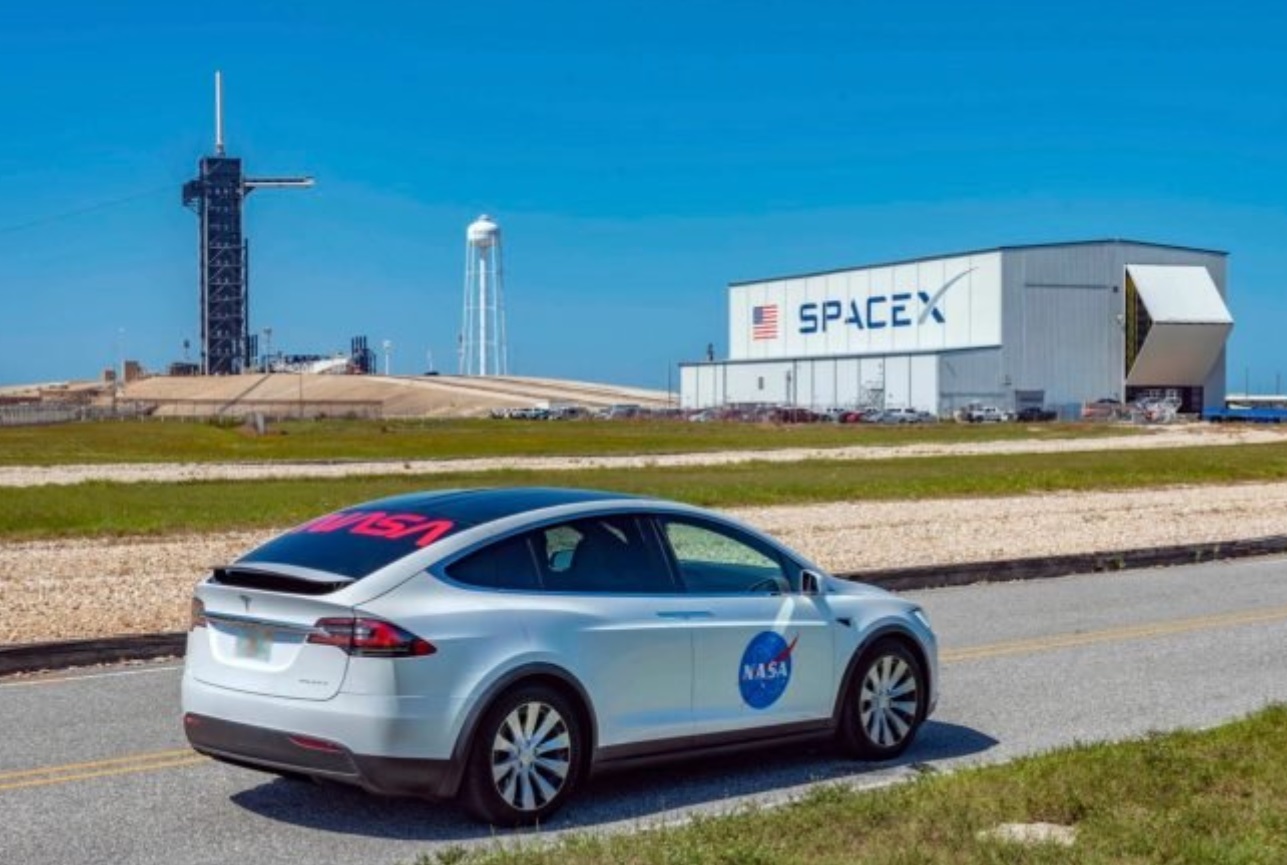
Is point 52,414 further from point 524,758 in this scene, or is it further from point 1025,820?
point 1025,820

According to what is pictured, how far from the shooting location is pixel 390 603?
7.96 metres

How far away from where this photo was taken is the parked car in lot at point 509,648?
7859 mm

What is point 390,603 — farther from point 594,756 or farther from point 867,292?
point 867,292

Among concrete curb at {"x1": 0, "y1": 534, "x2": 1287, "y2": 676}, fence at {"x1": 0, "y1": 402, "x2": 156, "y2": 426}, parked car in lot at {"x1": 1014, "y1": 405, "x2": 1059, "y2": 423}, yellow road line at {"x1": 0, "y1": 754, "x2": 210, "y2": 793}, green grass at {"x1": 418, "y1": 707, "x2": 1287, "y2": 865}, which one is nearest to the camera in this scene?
green grass at {"x1": 418, "y1": 707, "x2": 1287, "y2": 865}

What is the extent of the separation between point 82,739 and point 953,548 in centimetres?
1577

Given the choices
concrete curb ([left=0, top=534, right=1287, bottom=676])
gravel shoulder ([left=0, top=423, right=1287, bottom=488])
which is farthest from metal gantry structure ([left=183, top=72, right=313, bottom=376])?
concrete curb ([left=0, top=534, right=1287, bottom=676])

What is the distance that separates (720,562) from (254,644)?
8.72ft

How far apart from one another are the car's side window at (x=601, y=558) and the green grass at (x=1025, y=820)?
1456 millimetres

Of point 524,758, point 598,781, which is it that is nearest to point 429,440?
point 598,781

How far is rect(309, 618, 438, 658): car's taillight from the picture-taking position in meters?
7.83

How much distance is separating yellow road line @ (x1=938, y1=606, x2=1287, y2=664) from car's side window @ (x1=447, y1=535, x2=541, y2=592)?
610 cm

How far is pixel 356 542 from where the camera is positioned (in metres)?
8.44

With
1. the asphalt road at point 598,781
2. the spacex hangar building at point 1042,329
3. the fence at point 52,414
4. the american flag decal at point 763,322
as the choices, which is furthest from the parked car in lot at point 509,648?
the american flag decal at point 763,322

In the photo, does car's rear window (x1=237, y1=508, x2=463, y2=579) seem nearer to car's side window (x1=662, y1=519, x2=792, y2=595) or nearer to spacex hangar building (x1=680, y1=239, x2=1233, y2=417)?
car's side window (x1=662, y1=519, x2=792, y2=595)
